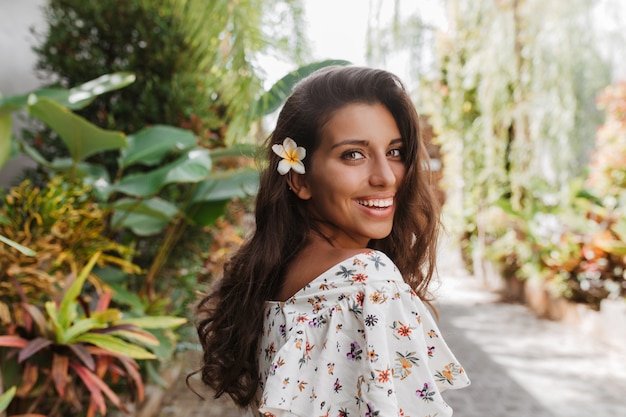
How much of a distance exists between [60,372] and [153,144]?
127cm

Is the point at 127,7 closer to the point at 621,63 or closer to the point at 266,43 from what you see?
the point at 266,43

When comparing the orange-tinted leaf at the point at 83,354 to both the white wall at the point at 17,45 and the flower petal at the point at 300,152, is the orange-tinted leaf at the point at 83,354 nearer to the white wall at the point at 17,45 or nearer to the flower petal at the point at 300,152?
the flower petal at the point at 300,152

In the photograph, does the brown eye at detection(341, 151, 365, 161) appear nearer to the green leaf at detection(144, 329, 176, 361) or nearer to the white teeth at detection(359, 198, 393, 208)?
the white teeth at detection(359, 198, 393, 208)

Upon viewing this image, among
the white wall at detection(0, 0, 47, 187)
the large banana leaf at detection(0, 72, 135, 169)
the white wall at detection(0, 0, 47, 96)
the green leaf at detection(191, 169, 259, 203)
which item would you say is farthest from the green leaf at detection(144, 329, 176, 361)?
the white wall at detection(0, 0, 47, 96)

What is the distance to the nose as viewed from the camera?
1.24 metres

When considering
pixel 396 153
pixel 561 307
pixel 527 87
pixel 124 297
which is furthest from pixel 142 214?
pixel 527 87

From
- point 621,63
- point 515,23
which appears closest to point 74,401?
point 515,23

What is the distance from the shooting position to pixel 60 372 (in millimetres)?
2189

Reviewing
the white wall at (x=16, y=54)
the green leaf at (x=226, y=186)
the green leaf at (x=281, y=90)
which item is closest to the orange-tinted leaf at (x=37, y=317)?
the green leaf at (x=226, y=186)

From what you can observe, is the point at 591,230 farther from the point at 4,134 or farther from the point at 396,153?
the point at 4,134

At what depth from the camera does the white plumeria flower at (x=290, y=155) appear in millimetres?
1301

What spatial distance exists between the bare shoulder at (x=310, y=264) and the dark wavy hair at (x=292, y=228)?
0.04 m

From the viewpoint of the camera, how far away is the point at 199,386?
425 cm

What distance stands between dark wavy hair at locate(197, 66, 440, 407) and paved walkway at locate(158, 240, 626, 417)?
179cm
